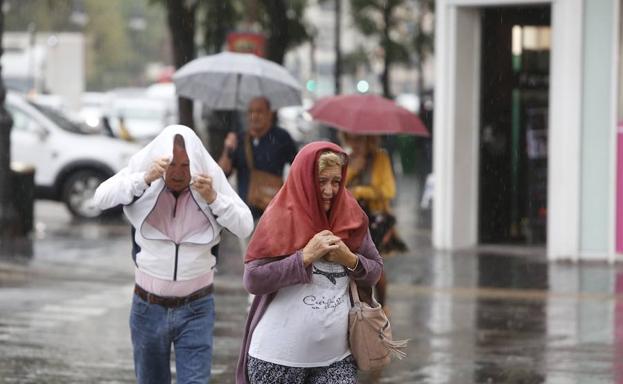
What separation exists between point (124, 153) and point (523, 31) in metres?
7.01

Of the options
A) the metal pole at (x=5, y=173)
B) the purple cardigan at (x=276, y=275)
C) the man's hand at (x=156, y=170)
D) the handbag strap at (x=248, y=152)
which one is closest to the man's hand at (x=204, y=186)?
the man's hand at (x=156, y=170)

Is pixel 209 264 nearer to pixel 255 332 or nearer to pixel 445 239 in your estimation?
pixel 255 332

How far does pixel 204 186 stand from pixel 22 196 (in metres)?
11.7

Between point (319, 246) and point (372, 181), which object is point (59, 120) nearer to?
point (372, 181)

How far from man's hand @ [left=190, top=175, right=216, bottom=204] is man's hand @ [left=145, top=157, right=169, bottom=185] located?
6.0 inches

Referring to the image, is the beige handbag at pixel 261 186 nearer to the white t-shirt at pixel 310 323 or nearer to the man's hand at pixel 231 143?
the man's hand at pixel 231 143

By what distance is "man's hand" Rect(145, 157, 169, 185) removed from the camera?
6.72m

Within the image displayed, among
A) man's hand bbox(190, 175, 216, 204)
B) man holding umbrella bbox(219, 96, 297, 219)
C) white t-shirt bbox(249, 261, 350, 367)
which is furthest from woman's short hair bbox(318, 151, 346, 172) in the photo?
man holding umbrella bbox(219, 96, 297, 219)

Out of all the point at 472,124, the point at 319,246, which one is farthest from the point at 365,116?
the point at 472,124

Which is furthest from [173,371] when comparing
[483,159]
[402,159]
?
[402,159]

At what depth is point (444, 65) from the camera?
16.8 meters

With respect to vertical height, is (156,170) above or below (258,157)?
above

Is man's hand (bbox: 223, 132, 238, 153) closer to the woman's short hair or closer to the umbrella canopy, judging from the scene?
the umbrella canopy

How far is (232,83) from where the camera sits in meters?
12.3
